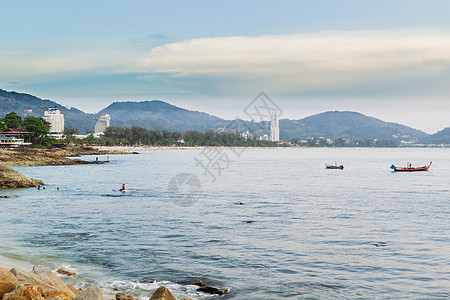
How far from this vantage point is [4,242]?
769 inches

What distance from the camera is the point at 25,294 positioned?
9.02m

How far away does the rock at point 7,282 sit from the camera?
9844 mm

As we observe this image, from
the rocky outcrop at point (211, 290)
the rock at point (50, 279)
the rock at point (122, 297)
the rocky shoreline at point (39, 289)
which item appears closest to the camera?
the rocky shoreline at point (39, 289)

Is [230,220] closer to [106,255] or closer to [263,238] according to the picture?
[263,238]

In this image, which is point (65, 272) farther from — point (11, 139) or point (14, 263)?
point (11, 139)

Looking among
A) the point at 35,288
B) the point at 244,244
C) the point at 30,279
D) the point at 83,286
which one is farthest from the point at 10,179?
the point at 35,288

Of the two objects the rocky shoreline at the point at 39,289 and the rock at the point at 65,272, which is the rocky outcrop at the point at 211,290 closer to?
the rocky shoreline at the point at 39,289

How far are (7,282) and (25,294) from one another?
1.30m

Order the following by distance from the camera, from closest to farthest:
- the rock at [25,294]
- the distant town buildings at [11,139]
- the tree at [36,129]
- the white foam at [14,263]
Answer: the rock at [25,294] < the white foam at [14,263] < the distant town buildings at [11,139] < the tree at [36,129]

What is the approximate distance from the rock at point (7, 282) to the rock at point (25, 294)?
0.74 metres

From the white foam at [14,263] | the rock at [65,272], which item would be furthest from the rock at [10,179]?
the rock at [65,272]

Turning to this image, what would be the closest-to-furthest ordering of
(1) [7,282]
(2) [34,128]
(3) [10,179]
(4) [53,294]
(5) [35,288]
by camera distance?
(5) [35,288], (4) [53,294], (1) [7,282], (3) [10,179], (2) [34,128]

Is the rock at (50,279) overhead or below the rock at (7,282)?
below

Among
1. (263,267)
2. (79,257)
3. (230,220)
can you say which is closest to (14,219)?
(79,257)
